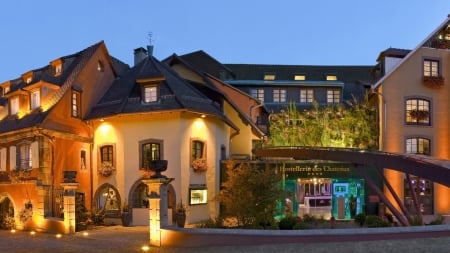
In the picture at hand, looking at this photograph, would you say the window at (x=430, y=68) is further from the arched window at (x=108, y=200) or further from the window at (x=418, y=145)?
the arched window at (x=108, y=200)

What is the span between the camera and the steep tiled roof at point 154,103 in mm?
23031

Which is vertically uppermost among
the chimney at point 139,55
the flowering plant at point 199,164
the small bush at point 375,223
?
the chimney at point 139,55

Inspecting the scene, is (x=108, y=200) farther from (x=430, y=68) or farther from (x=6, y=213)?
(x=430, y=68)

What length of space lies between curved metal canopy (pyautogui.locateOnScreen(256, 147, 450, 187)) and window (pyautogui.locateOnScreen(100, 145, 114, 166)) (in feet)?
28.9

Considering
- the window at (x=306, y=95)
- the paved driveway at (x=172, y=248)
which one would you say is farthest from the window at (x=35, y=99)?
the window at (x=306, y=95)

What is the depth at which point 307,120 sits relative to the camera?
3219cm

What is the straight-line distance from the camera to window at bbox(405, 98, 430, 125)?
90.1 feet

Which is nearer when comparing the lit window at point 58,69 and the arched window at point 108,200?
the arched window at point 108,200

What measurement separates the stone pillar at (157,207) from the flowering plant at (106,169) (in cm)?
810

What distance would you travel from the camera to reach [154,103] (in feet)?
76.4

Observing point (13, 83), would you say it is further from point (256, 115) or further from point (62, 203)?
point (256, 115)

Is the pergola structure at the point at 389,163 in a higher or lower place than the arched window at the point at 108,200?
higher

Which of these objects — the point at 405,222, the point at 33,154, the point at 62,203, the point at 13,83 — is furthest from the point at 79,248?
the point at 13,83

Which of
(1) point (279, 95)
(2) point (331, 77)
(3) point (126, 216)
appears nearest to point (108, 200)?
(3) point (126, 216)
